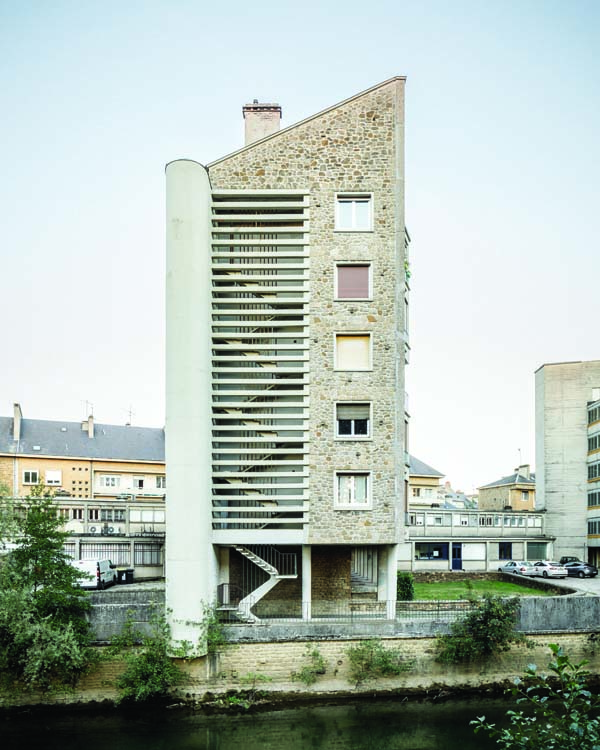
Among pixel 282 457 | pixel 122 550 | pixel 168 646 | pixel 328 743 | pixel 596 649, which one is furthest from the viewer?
pixel 122 550

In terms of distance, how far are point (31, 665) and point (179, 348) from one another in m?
9.87

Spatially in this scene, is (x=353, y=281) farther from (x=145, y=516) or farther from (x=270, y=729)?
(x=145, y=516)

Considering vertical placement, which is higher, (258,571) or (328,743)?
(258,571)

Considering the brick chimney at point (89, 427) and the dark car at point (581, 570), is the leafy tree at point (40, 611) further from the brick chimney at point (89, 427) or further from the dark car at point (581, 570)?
the brick chimney at point (89, 427)

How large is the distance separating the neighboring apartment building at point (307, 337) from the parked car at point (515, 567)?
64.5 ft

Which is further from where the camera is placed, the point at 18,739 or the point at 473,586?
the point at 473,586

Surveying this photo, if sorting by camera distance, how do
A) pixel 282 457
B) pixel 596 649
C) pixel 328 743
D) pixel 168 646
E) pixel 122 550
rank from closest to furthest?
1. pixel 328 743
2. pixel 168 646
3. pixel 596 649
4. pixel 282 457
5. pixel 122 550

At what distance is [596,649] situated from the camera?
72.9ft

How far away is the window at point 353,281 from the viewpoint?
2342 centimetres

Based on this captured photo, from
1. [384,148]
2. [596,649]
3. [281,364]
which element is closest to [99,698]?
[281,364]

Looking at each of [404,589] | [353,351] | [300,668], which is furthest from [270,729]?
[353,351]

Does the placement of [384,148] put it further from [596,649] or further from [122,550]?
[122,550]

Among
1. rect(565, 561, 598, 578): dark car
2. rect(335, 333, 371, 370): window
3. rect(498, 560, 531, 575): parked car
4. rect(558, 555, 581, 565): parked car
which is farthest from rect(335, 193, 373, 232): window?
rect(558, 555, 581, 565): parked car

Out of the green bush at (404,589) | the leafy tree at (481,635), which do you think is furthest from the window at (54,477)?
the leafy tree at (481,635)
